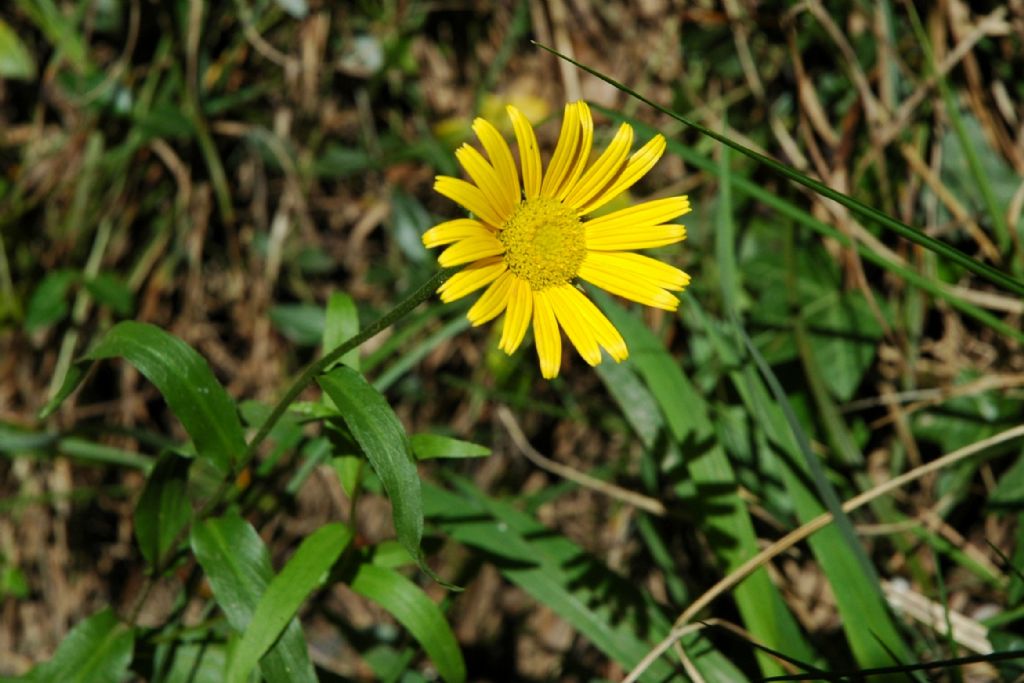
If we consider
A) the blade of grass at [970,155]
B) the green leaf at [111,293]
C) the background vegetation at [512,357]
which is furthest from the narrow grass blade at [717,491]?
the green leaf at [111,293]

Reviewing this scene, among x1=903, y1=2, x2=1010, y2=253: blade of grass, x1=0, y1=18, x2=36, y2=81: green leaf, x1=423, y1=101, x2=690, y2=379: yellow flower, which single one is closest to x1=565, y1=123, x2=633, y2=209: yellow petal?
x1=423, y1=101, x2=690, y2=379: yellow flower

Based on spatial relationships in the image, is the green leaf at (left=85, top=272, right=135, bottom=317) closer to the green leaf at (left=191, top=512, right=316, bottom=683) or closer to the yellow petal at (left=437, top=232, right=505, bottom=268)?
the green leaf at (left=191, top=512, right=316, bottom=683)

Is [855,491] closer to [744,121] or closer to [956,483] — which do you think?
[956,483]

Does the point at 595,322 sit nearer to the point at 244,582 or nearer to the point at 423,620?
the point at 423,620

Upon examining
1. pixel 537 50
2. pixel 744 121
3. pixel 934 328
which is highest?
pixel 537 50

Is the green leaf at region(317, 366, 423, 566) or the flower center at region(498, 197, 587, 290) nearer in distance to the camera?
the green leaf at region(317, 366, 423, 566)

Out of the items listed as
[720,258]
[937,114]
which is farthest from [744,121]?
[720,258]
